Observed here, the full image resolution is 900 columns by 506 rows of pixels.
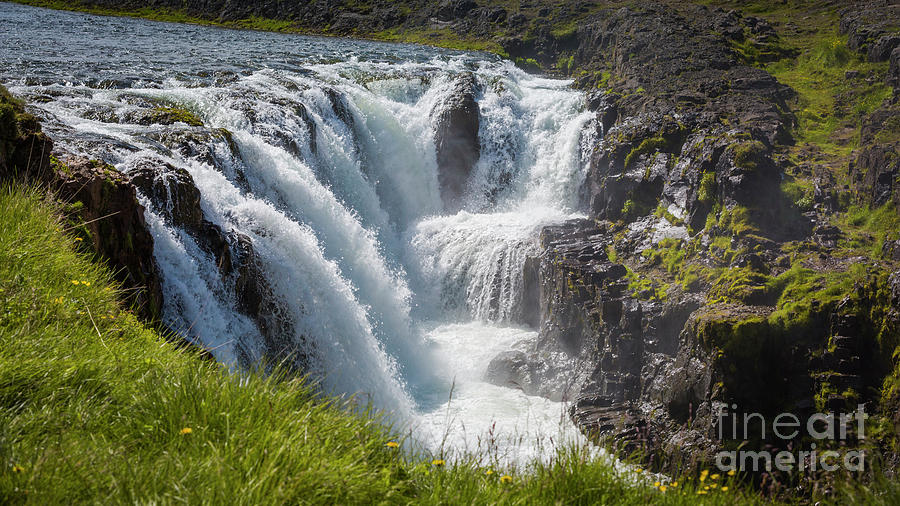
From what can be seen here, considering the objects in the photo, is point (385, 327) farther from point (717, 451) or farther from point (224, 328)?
point (717, 451)

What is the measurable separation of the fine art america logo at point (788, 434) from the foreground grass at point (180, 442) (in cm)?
608

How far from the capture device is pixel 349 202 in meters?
19.6

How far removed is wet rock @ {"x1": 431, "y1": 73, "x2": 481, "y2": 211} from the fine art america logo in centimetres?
1423

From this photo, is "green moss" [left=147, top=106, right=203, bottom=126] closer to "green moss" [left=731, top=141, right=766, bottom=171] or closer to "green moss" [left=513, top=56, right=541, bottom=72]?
"green moss" [left=731, top=141, right=766, bottom=171]

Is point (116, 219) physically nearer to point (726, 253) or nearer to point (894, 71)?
point (726, 253)

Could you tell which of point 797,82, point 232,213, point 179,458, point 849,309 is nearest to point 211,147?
point 232,213

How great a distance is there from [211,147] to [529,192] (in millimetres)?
12448

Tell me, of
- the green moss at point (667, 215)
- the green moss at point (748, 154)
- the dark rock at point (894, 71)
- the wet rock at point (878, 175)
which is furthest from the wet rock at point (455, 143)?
the dark rock at point (894, 71)

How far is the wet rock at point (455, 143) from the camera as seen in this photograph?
23.4 m

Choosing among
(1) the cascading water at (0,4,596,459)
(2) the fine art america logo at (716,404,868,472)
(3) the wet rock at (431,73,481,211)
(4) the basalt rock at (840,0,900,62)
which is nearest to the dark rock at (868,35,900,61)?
(4) the basalt rock at (840,0,900,62)

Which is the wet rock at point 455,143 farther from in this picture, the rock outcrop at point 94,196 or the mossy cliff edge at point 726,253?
the rock outcrop at point 94,196

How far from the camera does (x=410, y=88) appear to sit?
2530 cm

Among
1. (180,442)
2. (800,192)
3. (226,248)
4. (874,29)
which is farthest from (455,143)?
(180,442)

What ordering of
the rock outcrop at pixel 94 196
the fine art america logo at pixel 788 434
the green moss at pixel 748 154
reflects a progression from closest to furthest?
the rock outcrop at pixel 94 196 → the fine art america logo at pixel 788 434 → the green moss at pixel 748 154
